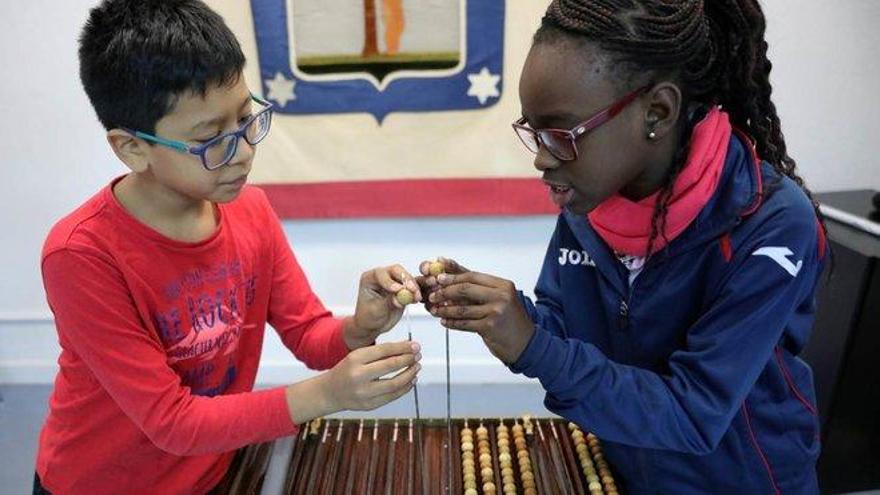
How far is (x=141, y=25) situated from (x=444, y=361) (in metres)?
1.95

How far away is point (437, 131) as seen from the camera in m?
2.24

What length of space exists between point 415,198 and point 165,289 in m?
1.37

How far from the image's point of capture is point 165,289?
105 cm

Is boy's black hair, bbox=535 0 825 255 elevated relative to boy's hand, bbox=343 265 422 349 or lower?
elevated

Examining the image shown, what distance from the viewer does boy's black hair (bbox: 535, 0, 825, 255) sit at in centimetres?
81

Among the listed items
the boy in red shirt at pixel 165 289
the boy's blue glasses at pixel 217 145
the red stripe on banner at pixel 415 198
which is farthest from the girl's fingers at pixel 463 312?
the red stripe on banner at pixel 415 198

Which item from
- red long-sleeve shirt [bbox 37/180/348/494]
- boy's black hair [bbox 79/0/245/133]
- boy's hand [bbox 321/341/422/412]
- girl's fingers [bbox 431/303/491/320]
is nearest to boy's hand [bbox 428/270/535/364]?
girl's fingers [bbox 431/303/491/320]

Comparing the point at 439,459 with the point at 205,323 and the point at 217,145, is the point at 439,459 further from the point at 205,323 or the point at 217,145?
the point at 217,145

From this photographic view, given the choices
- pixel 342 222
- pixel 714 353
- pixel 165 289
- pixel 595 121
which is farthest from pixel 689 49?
pixel 342 222

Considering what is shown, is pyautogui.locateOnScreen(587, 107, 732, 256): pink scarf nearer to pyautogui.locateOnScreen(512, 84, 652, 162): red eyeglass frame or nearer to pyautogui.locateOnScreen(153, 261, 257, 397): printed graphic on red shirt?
pyautogui.locateOnScreen(512, 84, 652, 162): red eyeglass frame

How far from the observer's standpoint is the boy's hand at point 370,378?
0.99 m

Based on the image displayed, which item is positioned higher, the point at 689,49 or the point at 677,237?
the point at 689,49

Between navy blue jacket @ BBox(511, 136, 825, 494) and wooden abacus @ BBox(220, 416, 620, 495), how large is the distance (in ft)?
0.39

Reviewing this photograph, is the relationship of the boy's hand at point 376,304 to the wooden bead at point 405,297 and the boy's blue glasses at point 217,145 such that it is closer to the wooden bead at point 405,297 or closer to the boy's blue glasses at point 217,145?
the wooden bead at point 405,297
